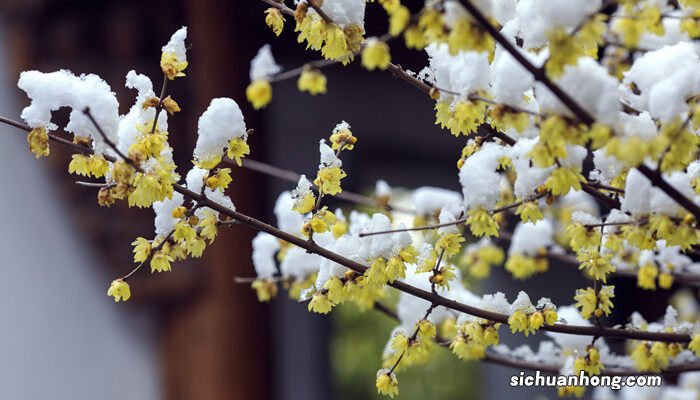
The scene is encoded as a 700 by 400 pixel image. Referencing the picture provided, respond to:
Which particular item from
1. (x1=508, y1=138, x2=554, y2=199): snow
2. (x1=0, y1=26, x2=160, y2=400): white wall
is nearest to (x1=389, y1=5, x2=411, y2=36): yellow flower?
(x1=508, y1=138, x2=554, y2=199): snow

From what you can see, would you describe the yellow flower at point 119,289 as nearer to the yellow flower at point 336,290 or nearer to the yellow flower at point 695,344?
the yellow flower at point 336,290

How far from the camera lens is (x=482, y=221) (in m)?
0.62

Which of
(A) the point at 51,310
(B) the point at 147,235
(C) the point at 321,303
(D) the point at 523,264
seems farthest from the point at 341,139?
(A) the point at 51,310

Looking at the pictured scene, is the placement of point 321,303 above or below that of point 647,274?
below

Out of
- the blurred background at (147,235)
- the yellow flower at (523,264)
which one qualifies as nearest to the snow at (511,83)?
the yellow flower at (523,264)

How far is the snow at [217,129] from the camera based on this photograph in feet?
2.10

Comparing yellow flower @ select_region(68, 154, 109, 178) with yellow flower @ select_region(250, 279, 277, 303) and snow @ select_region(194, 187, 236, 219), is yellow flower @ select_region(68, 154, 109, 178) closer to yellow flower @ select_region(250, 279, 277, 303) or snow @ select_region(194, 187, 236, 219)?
snow @ select_region(194, 187, 236, 219)

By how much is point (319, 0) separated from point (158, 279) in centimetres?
127

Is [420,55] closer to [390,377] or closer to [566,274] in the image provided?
[566,274]

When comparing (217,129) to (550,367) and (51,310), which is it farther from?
(51,310)

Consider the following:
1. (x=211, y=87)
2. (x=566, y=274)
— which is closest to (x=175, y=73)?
(x=211, y=87)

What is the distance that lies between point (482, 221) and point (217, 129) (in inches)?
8.6

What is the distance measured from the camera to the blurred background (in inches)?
67.6

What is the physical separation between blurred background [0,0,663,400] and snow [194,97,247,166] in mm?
1129
